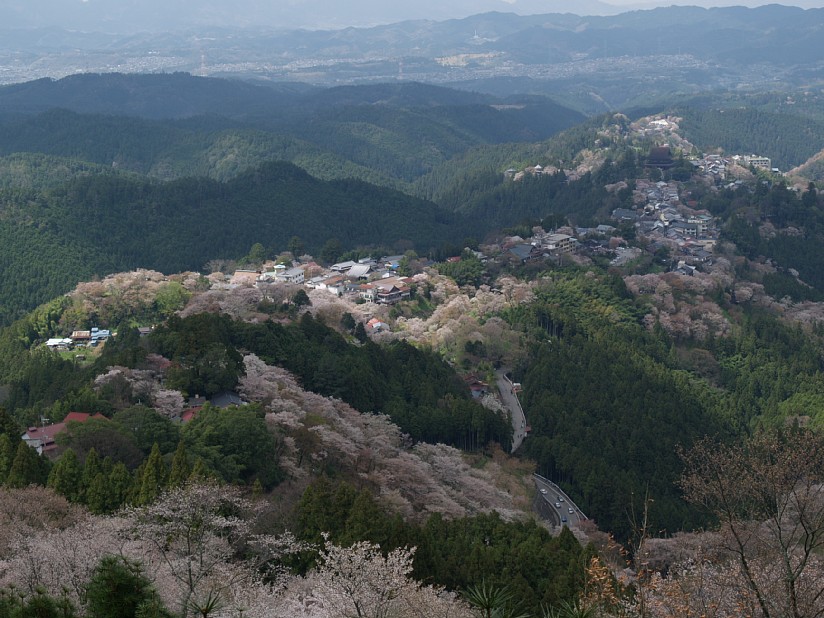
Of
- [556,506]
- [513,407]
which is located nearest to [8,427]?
[556,506]

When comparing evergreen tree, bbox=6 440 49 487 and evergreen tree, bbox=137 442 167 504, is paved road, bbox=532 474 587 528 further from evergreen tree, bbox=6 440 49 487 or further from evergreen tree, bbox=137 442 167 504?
evergreen tree, bbox=6 440 49 487

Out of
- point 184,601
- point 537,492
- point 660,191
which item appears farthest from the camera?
point 660,191

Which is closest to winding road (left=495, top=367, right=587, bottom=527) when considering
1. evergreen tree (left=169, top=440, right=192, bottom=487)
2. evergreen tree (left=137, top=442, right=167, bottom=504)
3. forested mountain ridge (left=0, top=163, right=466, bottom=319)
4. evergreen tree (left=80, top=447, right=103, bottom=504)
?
evergreen tree (left=169, top=440, right=192, bottom=487)

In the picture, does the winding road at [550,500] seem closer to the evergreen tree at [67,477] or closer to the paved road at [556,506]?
the paved road at [556,506]

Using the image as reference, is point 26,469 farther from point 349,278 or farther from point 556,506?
point 349,278

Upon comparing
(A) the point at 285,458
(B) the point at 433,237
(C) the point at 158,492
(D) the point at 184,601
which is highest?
(D) the point at 184,601

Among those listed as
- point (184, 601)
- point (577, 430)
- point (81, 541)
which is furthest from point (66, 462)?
point (577, 430)

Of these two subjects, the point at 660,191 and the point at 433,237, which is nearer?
the point at 433,237

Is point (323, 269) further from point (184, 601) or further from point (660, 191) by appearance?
point (184, 601)
